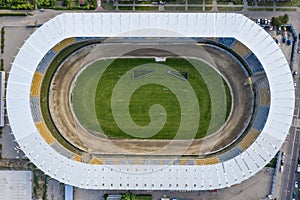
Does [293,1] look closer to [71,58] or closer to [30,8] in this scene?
[71,58]

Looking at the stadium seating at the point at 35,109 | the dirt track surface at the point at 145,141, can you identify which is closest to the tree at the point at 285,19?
the dirt track surface at the point at 145,141

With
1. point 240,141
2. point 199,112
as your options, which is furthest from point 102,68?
point 240,141

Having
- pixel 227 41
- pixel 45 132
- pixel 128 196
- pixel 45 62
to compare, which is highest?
pixel 227 41

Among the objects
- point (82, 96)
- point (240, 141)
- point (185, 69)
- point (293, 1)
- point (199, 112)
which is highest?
point (293, 1)

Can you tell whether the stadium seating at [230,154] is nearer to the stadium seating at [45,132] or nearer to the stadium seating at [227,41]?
the stadium seating at [227,41]

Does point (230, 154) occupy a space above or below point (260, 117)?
below

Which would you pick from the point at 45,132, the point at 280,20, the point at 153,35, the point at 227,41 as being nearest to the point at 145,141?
the point at 45,132

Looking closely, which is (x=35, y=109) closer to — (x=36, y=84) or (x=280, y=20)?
(x=36, y=84)

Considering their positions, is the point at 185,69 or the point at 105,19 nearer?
the point at 105,19
